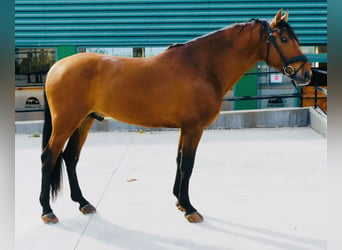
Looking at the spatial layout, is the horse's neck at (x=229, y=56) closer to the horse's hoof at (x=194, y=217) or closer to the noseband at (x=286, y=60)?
the noseband at (x=286, y=60)

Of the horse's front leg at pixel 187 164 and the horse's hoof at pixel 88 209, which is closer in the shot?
the horse's front leg at pixel 187 164

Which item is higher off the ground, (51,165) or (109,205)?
(51,165)

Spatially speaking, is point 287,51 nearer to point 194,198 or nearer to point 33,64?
point 194,198

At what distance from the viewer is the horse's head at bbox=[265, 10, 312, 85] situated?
315 centimetres

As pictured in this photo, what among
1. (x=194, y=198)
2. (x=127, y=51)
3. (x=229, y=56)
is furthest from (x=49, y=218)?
(x=127, y=51)

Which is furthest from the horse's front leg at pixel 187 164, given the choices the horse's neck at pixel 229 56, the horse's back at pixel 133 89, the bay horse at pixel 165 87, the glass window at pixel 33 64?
the glass window at pixel 33 64

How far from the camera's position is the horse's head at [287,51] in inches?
124

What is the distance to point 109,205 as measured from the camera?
12.5 feet

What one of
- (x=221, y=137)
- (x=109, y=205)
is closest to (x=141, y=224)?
(x=109, y=205)

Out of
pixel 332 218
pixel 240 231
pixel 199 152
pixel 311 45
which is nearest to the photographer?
pixel 332 218

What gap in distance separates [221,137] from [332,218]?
5344mm

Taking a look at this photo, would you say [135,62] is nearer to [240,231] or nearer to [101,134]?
[240,231]

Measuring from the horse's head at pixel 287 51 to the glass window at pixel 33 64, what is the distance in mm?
5299

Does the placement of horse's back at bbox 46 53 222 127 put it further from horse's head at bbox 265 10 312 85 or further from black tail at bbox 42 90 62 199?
horse's head at bbox 265 10 312 85
